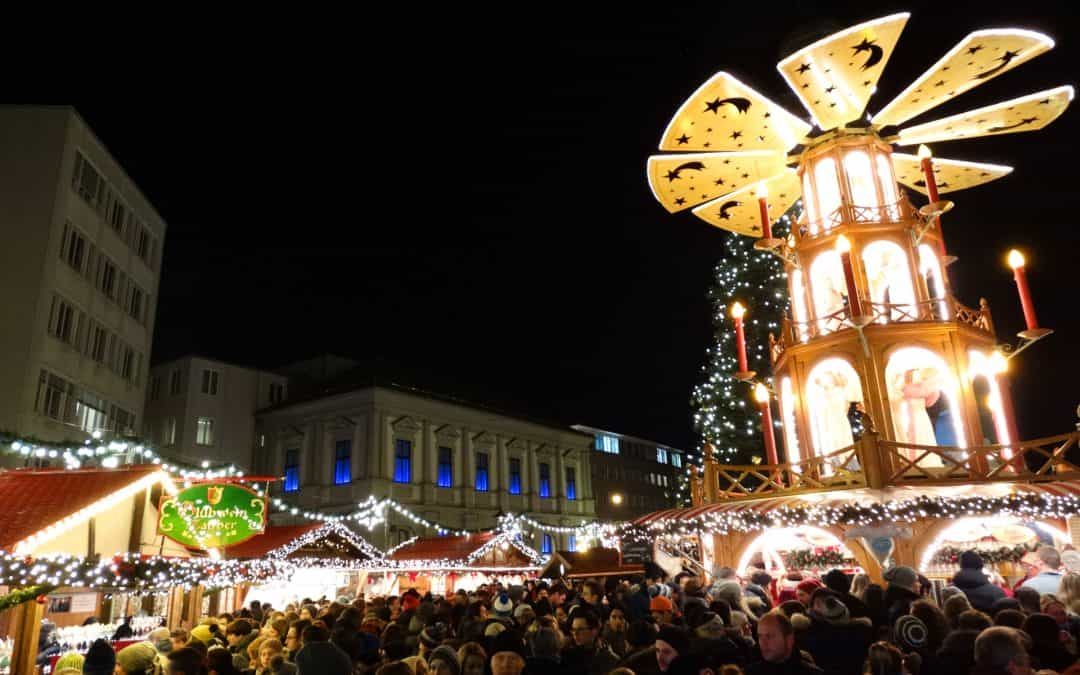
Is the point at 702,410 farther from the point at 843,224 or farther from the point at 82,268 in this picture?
the point at 82,268

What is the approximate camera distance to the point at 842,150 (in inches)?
774

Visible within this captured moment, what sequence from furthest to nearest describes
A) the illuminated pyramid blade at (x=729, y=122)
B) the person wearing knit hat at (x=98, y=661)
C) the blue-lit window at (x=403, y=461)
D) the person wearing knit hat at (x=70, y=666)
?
the blue-lit window at (x=403, y=461)
the illuminated pyramid blade at (x=729, y=122)
the person wearing knit hat at (x=70, y=666)
the person wearing knit hat at (x=98, y=661)

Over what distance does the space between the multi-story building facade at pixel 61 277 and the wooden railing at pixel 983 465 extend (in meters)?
27.0

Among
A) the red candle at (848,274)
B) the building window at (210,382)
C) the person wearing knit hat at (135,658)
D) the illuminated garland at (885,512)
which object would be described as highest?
the building window at (210,382)

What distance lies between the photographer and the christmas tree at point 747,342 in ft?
105

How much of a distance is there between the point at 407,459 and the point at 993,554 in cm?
3451

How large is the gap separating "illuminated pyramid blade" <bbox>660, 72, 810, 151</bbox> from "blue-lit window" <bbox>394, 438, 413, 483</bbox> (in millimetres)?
30050

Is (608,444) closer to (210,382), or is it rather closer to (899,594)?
(210,382)

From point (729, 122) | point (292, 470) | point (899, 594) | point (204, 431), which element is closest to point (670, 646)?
point (899, 594)

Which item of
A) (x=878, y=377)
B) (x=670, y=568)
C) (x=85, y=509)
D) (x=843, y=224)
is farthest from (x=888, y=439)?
(x=85, y=509)

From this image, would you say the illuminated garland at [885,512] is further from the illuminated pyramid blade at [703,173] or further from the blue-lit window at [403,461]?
the blue-lit window at [403,461]

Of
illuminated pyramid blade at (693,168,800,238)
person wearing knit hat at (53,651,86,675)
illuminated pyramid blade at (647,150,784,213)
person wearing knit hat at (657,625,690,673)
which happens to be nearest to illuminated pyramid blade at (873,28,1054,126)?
illuminated pyramid blade at (647,150,784,213)

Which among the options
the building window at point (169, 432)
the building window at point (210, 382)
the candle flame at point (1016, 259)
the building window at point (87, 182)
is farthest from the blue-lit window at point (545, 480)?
the candle flame at point (1016, 259)

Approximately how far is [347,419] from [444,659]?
40513mm
